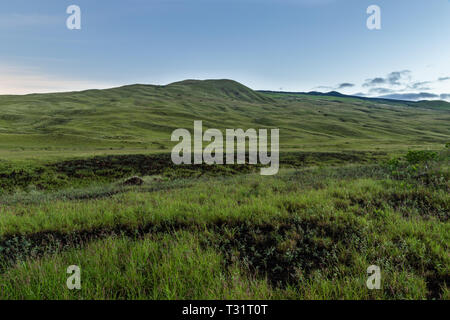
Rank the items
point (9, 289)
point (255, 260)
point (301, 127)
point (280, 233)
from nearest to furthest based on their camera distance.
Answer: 1. point (9, 289)
2. point (255, 260)
3. point (280, 233)
4. point (301, 127)

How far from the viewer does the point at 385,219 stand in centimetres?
439

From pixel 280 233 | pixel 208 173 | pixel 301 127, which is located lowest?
pixel 208 173

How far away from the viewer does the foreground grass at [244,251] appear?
2.59 m

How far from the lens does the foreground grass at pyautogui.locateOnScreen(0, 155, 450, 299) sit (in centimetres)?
259

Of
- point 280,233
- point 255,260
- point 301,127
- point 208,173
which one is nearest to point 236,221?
point 280,233

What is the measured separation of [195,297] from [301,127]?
369ft

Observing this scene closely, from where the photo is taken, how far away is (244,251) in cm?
364

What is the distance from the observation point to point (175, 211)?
5.46 meters

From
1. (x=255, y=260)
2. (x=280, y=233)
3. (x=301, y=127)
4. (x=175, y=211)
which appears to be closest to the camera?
(x=255, y=260)

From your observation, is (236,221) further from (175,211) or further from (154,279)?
(154,279)

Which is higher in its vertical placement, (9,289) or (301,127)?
(301,127)
